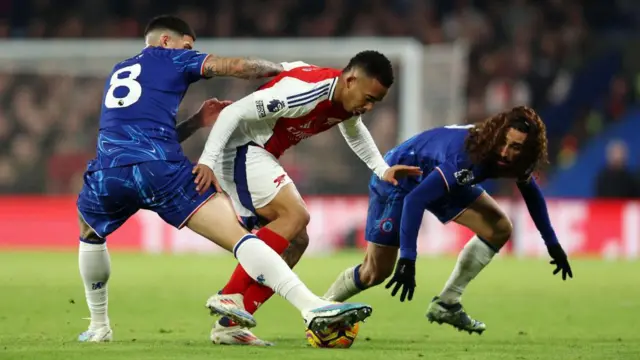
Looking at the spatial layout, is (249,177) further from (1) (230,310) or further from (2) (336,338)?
(2) (336,338)

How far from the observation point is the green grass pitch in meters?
6.31

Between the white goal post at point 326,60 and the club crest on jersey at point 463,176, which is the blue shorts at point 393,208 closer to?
the club crest on jersey at point 463,176

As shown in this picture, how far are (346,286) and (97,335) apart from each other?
1950 mm

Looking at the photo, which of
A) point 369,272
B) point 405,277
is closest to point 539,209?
point 369,272

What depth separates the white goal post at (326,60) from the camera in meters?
18.4

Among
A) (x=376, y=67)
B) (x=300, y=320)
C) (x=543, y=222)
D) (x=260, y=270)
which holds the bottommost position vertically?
(x=300, y=320)

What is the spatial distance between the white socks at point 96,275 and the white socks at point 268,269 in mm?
933

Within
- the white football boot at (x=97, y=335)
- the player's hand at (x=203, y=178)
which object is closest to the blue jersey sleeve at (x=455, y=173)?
the player's hand at (x=203, y=178)

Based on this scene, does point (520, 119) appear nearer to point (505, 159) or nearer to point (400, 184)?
point (505, 159)

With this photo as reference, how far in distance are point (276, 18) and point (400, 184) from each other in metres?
14.9

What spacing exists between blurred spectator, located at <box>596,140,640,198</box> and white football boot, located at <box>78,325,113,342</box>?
1322cm

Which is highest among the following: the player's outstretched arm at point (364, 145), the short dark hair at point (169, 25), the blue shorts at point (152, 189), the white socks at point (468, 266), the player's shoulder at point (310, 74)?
the short dark hair at point (169, 25)

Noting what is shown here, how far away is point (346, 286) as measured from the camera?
8.09 m

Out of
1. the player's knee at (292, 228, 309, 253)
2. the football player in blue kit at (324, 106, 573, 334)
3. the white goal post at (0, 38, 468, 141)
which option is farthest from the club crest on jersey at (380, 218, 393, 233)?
the white goal post at (0, 38, 468, 141)
